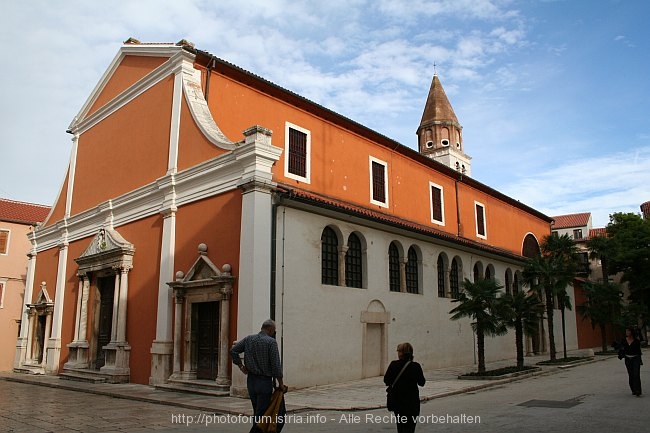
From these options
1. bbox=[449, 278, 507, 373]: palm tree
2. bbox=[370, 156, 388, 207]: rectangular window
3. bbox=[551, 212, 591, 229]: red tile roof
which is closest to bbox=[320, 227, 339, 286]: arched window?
bbox=[449, 278, 507, 373]: palm tree

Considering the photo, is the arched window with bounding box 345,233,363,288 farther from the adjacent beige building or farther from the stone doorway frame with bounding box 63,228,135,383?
the adjacent beige building

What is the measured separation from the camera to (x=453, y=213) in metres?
27.0

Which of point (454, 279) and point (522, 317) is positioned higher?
point (454, 279)

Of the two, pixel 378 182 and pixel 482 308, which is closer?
pixel 482 308

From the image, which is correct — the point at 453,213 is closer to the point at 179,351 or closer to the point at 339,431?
the point at 179,351

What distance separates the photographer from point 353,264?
17.0 metres

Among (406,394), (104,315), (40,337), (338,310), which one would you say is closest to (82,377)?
(104,315)

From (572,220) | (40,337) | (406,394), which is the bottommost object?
(406,394)

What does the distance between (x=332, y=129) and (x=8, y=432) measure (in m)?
14.7

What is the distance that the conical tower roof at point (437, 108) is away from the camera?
43188 mm

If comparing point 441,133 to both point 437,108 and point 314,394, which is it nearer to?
point 437,108

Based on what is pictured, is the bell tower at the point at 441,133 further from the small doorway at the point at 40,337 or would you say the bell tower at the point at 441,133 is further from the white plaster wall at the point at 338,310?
the small doorway at the point at 40,337

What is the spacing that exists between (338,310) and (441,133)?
30.1 meters

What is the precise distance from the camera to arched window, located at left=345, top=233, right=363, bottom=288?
16797mm
